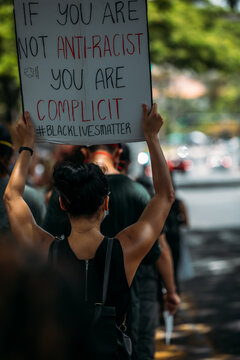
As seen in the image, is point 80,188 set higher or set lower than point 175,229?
higher

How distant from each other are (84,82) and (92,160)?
771 millimetres

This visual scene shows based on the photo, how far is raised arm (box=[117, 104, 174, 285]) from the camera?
2.62 metres

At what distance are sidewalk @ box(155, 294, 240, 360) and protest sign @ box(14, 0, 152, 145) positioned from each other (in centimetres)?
283

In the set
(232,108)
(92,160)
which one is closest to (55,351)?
(92,160)

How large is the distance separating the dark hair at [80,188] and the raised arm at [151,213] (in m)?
0.17

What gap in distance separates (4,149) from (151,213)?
1.25m

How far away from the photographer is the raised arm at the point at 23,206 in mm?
2744

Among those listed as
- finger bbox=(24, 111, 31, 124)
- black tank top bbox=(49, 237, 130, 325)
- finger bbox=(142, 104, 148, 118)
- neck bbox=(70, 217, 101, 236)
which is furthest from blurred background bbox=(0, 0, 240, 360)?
black tank top bbox=(49, 237, 130, 325)

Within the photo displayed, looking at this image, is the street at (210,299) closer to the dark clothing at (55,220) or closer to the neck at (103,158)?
the neck at (103,158)

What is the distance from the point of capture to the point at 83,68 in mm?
3230

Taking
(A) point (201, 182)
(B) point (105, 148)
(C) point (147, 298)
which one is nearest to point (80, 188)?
(B) point (105, 148)

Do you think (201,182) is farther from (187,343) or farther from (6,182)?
(6,182)

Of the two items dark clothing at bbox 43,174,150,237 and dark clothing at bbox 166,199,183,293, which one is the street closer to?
dark clothing at bbox 166,199,183,293

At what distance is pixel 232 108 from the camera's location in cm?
7962
